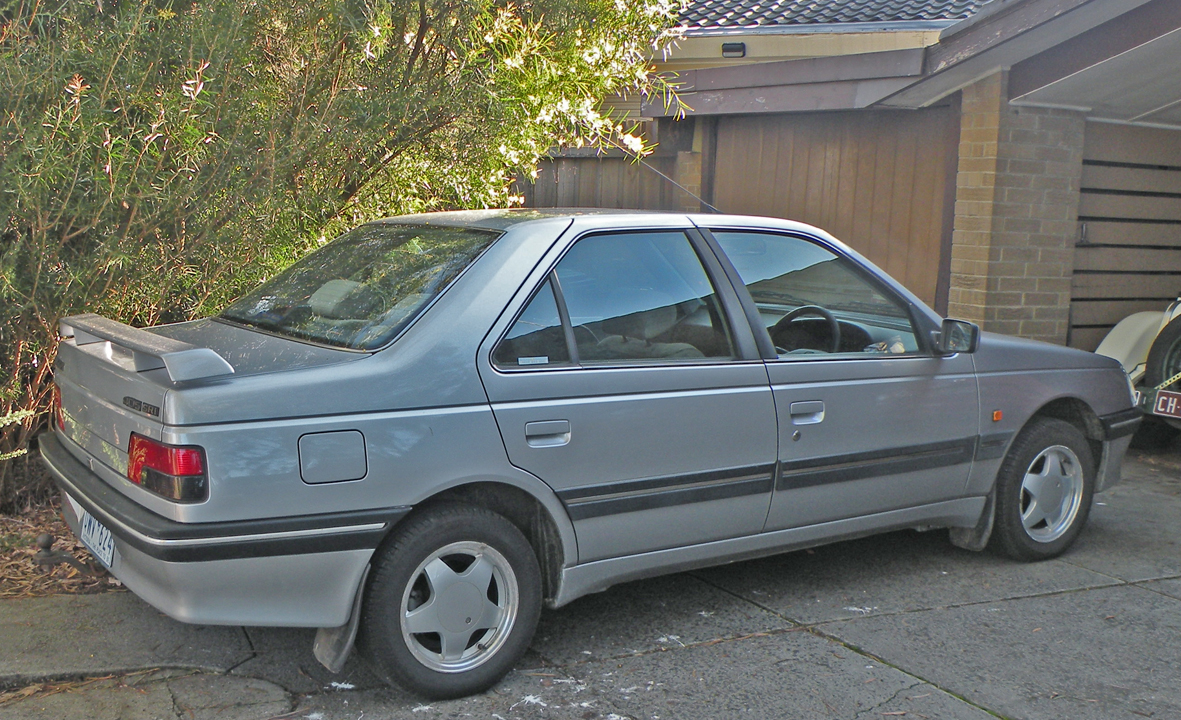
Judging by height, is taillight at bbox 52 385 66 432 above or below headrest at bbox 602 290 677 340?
below

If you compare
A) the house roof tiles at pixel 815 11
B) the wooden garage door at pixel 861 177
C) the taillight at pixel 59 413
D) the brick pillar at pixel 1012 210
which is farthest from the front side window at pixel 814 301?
the house roof tiles at pixel 815 11

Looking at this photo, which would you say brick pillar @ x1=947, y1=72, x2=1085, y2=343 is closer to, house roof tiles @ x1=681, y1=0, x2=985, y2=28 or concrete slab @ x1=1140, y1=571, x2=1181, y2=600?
concrete slab @ x1=1140, y1=571, x2=1181, y2=600

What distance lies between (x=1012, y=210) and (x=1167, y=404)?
1.57 m

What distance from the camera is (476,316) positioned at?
3.60m

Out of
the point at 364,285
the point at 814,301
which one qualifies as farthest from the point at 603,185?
the point at 364,285

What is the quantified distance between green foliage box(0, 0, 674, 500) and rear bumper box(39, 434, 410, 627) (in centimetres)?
142

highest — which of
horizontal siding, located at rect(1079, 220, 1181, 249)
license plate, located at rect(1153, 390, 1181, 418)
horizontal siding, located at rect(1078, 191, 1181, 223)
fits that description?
horizontal siding, located at rect(1078, 191, 1181, 223)

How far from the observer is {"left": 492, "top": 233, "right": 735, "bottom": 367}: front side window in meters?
3.74

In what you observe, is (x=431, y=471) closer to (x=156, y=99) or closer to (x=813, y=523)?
(x=813, y=523)

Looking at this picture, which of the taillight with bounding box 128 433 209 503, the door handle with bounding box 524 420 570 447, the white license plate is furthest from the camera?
the door handle with bounding box 524 420 570 447

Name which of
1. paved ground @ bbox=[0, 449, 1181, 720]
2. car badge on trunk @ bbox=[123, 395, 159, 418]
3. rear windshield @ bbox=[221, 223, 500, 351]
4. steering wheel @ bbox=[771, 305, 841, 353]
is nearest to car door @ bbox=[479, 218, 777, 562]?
steering wheel @ bbox=[771, 305, 841, 353]

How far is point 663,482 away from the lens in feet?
12.9

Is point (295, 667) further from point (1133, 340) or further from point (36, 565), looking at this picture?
point (1133, 340)

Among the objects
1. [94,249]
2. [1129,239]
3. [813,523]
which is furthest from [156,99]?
[1129,239]
